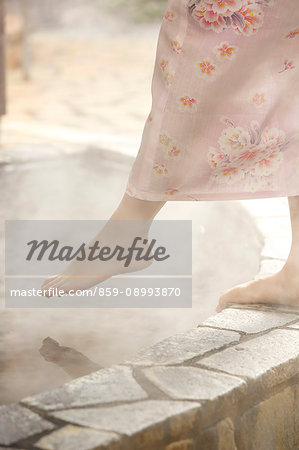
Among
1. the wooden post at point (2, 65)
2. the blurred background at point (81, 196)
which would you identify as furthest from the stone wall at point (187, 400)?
the wooden post at point (2, 65)

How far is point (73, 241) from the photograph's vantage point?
282cm

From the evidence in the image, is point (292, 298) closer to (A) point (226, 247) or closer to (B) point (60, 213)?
(A) point (226, 247)

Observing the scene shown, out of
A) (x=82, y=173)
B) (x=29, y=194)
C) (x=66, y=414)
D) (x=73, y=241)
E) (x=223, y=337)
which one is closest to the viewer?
(x=66, y=414)

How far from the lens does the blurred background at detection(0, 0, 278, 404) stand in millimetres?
2008

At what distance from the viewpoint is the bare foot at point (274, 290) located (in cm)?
206

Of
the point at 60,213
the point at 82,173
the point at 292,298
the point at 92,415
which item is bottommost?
the point at 92,415

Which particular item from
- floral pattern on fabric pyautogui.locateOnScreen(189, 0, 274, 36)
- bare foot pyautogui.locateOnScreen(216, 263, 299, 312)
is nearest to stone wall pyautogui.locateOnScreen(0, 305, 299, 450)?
bare foot pyautogui.locateOnScreen(216, 263, 299, 312)

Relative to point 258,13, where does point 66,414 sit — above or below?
below

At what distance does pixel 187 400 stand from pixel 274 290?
649 mm

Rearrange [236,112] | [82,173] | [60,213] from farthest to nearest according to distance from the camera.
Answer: [82,173] → [60,213] → [236,112]

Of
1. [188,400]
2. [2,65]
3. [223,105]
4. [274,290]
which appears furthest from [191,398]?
[2,65]

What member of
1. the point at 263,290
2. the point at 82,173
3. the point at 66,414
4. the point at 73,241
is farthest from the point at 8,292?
the point at 82,173

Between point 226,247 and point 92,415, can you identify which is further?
point 226,247

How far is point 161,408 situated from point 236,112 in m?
0.78
